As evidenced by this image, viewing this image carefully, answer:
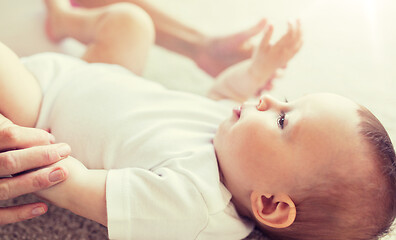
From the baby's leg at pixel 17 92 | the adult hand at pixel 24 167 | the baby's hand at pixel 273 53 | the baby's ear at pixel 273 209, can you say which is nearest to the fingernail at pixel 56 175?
the adult hand at pixel 24 167

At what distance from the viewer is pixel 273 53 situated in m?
0.99

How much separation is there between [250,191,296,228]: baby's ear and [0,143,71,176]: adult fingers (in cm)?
34

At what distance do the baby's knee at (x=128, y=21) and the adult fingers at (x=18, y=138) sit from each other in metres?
0.38

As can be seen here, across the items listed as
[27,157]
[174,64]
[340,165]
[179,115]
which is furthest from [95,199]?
[174,64]

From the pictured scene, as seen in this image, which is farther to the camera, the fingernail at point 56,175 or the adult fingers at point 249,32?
the adult fingers at point 249,32

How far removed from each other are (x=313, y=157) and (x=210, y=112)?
292 millimetres

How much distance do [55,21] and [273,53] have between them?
0.59m

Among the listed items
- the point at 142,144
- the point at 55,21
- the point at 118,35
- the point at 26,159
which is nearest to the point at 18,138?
the point at 26,159

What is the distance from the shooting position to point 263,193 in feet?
2.16

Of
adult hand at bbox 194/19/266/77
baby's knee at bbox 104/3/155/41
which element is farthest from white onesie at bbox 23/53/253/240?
adult hand at bbox 194/19/266/77

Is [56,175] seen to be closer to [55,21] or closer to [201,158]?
[201,158]

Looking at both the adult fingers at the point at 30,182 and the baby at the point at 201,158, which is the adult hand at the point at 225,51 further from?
the adult fingers at the point at 30,182

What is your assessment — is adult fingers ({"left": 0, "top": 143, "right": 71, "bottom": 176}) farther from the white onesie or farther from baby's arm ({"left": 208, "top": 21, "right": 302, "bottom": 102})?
baby's arm ({"left": 208, "top": 21, "right": 302, "bottom": 102})

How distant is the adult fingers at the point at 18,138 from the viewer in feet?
2.04
